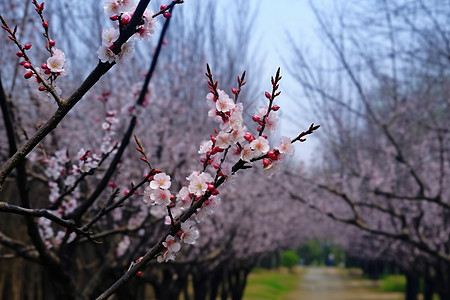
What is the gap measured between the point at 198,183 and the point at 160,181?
5.9 inches

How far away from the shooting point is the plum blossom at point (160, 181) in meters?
2.01

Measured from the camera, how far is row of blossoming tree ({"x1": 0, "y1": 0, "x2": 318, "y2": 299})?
1993 mm

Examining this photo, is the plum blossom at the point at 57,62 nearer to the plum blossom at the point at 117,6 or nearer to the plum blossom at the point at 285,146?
the plum blossom at the point at 117,6

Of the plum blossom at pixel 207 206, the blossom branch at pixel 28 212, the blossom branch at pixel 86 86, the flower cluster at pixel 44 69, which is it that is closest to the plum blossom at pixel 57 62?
the flower cluster at pixel 44 69

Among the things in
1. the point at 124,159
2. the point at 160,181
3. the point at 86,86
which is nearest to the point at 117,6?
the point at 86,86

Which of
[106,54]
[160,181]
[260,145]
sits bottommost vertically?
[160,181]

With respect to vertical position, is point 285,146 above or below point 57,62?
below

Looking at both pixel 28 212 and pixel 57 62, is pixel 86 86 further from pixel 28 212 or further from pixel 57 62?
pixel 28 212

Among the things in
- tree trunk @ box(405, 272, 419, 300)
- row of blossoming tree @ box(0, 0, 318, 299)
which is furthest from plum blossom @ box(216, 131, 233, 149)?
tree trunk @ box(405, 272, 419, 300)

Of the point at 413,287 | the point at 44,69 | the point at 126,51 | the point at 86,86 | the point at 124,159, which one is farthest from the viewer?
the point at 413,287

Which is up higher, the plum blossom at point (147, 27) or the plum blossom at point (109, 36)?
the plum blossom at point (147, 27)

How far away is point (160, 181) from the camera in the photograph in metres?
2.02

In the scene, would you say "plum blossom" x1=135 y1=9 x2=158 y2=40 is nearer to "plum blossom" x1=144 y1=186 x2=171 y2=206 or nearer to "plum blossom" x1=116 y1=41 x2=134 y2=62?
"plum blossom" x1=116 y1=41 x2=134 y2=62

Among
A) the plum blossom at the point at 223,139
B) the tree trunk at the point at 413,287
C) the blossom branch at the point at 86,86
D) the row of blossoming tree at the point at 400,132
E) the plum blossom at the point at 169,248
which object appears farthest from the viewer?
the tree trunk at the point at 413,287
